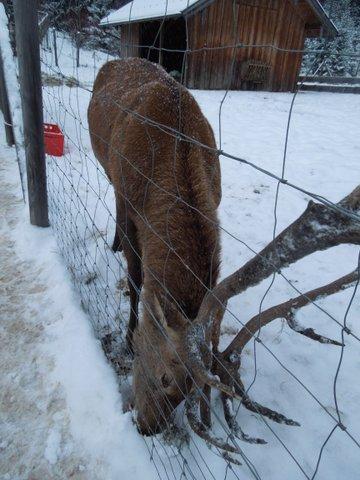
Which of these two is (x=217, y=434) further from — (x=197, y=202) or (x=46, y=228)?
(x=46, y=228)

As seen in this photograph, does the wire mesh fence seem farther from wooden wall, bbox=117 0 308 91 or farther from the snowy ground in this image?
wooden wall, bbox=117 0 308 91

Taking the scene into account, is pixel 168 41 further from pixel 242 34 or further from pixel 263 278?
pixel 263 278

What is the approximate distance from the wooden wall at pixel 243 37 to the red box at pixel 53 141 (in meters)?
9.45

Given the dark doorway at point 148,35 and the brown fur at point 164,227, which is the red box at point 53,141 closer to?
the brown fur at point 164,227

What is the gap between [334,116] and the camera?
10805 millimetres

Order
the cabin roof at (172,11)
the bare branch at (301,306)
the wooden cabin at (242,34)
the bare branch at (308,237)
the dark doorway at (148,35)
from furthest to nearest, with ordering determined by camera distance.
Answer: the dark doorway at (148,35) < the wooden cabin at (242,34) < the cabin roof at (172,11) < the bare branch at (301,306) < the bare branch at (308,237)

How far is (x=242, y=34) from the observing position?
49.4 feet

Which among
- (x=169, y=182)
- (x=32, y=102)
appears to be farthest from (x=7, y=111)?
(x=169, y=182)

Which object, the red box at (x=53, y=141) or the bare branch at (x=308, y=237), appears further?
the red box at (x=53, y=141)

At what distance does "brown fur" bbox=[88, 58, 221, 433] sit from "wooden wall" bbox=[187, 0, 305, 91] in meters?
12.2

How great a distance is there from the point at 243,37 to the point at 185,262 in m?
15.8

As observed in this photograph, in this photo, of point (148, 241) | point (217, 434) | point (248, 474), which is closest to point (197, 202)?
point (148, 241)

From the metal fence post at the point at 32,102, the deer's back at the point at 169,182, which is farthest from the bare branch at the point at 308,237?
the metal fence post at the point at 32,102

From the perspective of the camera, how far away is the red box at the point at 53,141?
5.50 m
